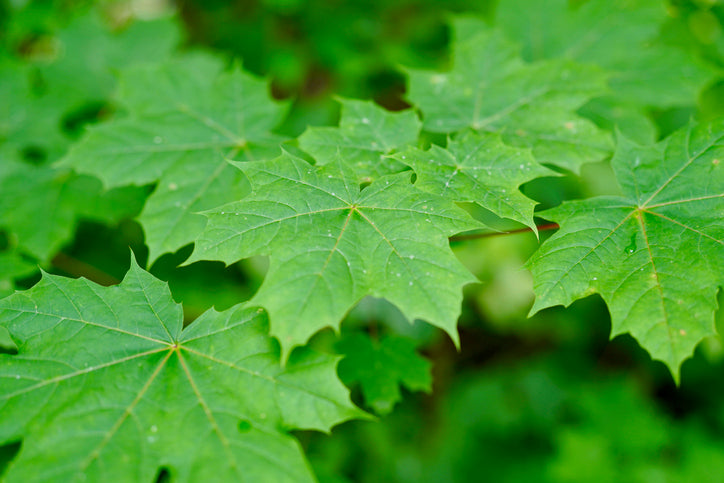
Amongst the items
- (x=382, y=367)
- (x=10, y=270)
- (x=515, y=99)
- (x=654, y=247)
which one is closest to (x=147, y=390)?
(x=382, y=367)

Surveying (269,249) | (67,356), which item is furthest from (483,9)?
(67,356)

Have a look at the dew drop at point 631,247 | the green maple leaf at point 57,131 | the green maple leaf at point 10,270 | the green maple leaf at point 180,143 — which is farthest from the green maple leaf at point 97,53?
the dew drop at point 631,247

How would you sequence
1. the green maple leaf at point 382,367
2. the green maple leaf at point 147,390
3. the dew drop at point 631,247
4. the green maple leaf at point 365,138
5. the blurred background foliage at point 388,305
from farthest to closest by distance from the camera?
the blurred background foliage at point 388,305 < the green maple leaf at point 382,367 < the green maple leaf at point 365,138 < the dew drop at point 631,247 < the green maple leaf at point 147,390

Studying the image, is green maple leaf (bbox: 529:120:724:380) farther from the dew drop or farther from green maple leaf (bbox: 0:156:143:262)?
green maple leaf (bbox: 0:156:143:262)

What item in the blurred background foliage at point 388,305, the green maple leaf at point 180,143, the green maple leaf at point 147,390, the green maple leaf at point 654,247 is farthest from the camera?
the blurred background foliage at point 388,305

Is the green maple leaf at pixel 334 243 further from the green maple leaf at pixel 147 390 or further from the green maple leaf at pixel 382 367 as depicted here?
the green maple leaf at pixel 382 367

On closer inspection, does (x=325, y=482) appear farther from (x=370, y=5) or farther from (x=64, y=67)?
(x=370, y=5)
